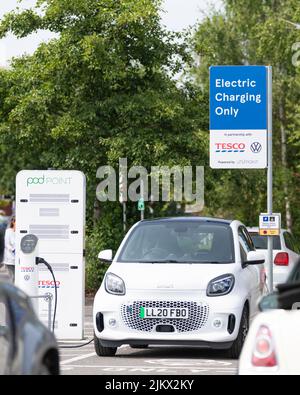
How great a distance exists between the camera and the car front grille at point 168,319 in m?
15.3

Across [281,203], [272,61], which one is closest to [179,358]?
[281,203]

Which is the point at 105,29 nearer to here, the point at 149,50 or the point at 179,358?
the point at 149,50

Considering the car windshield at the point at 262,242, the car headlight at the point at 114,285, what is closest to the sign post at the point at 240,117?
the car windshield at the point at 262,242

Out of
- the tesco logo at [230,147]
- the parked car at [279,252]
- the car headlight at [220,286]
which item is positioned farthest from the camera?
the tesco logo at [230,147]

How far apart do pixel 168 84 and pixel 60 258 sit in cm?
1327

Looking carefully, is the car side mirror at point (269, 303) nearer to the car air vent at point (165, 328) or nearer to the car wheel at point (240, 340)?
the car air vent at point (165, 328)

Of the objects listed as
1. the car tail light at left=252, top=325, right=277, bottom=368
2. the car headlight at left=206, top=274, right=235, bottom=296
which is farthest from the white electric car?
the car tail light at left=252, top=325, right=277, bottom=368

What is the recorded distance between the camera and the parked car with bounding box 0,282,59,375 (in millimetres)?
7574

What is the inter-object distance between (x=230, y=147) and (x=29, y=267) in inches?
378

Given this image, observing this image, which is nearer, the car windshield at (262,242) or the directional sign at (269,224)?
the directional sign at (269,224)

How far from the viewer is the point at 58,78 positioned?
29.7 meters
